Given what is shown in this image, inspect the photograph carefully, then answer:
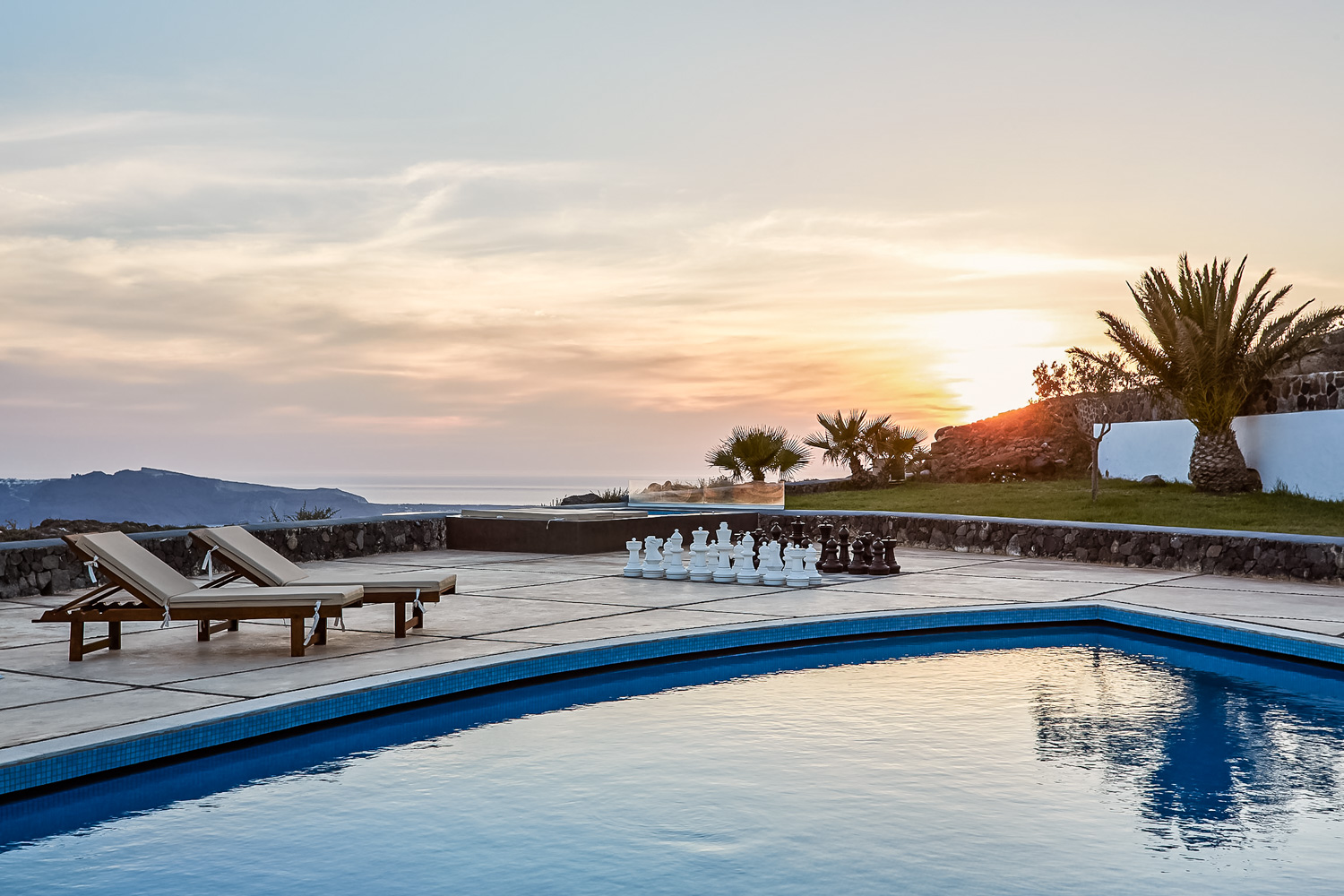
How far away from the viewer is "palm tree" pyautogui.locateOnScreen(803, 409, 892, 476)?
98.2 ft

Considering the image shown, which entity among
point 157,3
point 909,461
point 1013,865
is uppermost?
point 157,3

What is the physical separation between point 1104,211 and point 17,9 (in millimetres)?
17500

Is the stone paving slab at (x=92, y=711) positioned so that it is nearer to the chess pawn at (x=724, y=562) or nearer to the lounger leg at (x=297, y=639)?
the lounger leg at (x=297, y=639)

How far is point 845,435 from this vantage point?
3000 cm

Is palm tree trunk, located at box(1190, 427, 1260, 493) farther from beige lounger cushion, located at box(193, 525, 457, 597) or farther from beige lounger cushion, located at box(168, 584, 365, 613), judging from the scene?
beige lounger cushion, located at box(168, 584, 365, 613)

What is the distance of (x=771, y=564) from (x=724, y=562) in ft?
2.09

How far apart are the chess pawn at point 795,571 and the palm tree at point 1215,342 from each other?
1242 centimetres

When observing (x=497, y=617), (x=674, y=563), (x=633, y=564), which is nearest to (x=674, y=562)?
(x=674, y=563)

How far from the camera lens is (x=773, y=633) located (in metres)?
9.24

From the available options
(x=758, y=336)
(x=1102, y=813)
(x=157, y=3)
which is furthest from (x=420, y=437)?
(x=1102, y=813)

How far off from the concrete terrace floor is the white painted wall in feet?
28.7

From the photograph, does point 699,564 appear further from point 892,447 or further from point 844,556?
point 892,447

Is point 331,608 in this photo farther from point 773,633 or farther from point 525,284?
point 525,284

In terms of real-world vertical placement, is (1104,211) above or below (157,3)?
below
